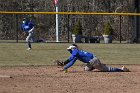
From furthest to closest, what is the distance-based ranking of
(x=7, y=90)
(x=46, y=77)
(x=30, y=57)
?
(x=30, y=57), (x=46, y=77), (x=7, y=90)

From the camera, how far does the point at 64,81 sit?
39.1 feet

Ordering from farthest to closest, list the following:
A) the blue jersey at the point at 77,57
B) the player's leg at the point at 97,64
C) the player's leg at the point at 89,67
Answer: the player's leg at the point at 89,67
the player's leg at the point at 97,64
the blue jersey at the point at 77,57

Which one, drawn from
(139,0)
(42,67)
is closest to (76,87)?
(42,67)

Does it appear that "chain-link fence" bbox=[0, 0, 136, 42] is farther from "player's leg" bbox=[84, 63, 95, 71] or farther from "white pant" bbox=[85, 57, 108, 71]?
"white pant" bbox=[85, 57, 108, 71]

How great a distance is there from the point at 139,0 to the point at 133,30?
107 inches

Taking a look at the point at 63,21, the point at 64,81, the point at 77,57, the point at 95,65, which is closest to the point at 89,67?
the point at 95,65

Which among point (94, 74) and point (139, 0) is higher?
point (139, 0)

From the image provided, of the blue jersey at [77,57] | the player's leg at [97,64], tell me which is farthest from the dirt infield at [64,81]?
the blue jersey at [77,57]

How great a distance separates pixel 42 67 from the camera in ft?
51.3

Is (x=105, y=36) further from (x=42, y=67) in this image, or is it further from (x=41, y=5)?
(x=42, y=67)

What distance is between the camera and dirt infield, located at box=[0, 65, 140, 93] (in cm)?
1042

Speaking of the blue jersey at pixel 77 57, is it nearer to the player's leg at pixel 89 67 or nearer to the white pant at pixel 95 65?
the white pant at pixel 95 65

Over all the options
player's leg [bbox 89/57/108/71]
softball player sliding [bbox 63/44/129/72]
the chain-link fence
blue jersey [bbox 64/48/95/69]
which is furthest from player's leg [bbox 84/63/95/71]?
the chain-link fence

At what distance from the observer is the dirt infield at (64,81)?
34.2 ft
